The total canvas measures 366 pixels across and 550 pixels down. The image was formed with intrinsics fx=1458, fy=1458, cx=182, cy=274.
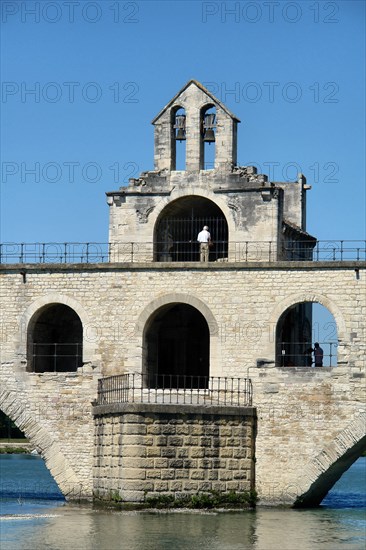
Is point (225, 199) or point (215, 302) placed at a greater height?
point (225, 199)

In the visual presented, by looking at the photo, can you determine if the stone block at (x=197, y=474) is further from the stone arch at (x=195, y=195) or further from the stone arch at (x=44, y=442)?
the stone arch at (x=195, y=195)

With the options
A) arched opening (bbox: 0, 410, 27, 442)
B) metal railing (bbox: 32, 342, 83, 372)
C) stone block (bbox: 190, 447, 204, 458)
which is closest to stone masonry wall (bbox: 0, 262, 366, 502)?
metal railing (bbox: 32, 342, 83, 372)

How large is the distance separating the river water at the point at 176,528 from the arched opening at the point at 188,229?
7.52 m

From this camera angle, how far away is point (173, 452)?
35.3 m

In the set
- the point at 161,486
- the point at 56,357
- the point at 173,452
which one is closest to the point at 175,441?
the point at 173,452

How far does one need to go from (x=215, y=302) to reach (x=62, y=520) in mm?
7158

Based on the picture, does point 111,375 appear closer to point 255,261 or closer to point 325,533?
point 255,261

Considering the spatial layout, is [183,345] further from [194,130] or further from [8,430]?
[8,430]

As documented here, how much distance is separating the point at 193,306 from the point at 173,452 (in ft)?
14.7

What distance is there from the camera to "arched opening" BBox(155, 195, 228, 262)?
1565 inches

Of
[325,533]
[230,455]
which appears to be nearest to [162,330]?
[230,455]

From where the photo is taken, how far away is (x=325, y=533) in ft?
107

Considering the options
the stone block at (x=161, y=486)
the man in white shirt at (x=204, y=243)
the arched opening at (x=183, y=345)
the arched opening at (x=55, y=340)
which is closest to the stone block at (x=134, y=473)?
the stone block at (x=161, y=486)

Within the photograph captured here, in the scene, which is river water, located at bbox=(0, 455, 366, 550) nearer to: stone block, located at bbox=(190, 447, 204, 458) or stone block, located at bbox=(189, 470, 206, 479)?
stone block, located at bbox=(189, 470, 206, 479)
